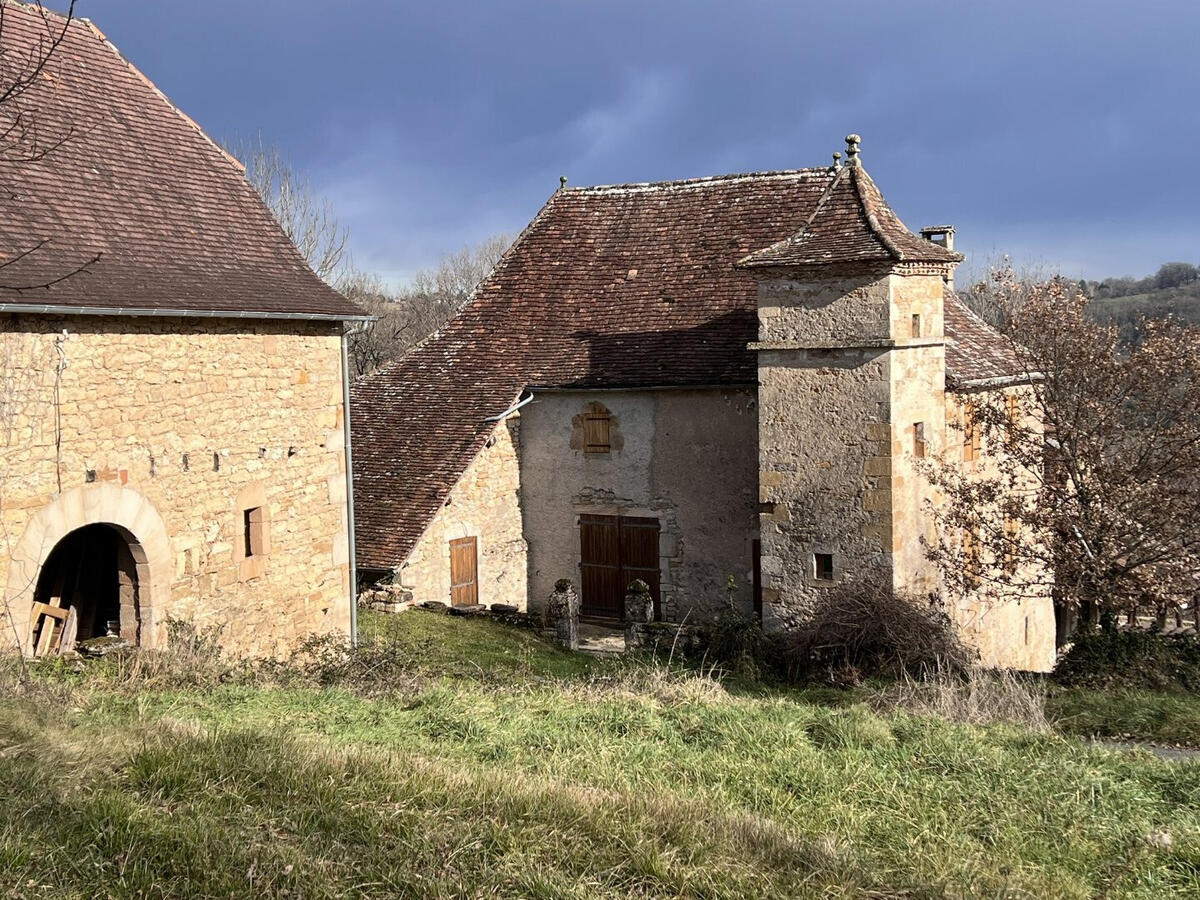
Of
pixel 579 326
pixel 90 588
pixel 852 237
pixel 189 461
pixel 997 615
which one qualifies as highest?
pixel 852 237

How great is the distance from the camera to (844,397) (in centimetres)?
1454

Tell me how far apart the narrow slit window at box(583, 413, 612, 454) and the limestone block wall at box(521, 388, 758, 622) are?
11 centimetres

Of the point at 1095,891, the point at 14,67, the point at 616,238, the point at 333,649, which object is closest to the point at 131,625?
the point at 333,649

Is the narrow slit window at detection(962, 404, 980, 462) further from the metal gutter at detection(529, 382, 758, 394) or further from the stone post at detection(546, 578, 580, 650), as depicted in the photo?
the stone post at detection(546, 578, 580, 650)

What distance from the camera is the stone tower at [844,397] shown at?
14281 mm

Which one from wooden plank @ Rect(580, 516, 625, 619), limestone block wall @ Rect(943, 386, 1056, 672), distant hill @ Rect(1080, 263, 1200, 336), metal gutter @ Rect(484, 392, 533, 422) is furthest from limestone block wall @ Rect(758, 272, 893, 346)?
distant hill @ Rect(1080, 263, 1200, 336)

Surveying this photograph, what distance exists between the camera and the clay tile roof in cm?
1425

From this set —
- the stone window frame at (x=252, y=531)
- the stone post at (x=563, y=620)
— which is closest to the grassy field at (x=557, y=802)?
the stone window frame at (x=252, y=531)

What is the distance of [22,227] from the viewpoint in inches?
398

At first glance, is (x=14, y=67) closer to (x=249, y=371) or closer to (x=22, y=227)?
(x=22, y=227)

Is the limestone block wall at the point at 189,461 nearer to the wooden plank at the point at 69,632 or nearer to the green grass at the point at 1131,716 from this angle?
the wooden plank at the point at 69,632

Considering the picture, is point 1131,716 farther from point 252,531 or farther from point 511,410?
point 511,410

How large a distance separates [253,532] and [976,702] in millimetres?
7381

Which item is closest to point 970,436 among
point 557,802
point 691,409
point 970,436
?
point 970,436
